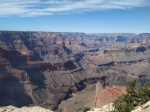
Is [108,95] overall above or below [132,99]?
below

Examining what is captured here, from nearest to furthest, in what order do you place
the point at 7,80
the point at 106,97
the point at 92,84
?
the point at 106,97
the point at 7,80
the point at 92,84

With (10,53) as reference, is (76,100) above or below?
below

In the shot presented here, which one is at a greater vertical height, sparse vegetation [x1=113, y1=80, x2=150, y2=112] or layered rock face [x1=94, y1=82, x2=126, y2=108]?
sparse vegetation [x1=113, y1=80, x2=150, y2=112]

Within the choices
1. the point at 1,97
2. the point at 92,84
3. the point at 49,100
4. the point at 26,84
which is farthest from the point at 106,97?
the point at 92,84

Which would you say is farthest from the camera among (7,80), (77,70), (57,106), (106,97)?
(77,70)

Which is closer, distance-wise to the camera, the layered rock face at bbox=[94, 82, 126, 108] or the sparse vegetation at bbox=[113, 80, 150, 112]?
the sparse vegetation at bbox=[113, 80, 150, 112]

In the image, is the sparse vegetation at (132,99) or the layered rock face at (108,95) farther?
the layered rock face at (108,95)

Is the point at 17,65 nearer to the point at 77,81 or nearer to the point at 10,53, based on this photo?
the point at 10,53

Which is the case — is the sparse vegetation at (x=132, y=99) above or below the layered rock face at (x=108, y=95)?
above

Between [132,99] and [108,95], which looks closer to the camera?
[132,99]

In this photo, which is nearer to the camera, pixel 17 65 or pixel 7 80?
pixel 7 80

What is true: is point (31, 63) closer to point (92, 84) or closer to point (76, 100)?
point (92, 84)

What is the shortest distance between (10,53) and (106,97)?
91.2 m

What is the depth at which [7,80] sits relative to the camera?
486ft
